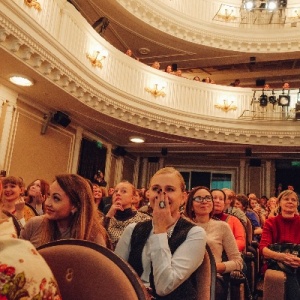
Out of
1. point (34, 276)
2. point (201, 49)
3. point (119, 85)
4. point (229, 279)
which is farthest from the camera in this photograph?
point (201, 49)

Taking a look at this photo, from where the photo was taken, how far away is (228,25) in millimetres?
12078

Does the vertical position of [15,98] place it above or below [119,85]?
below

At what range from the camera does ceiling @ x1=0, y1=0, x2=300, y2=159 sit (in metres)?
8.52

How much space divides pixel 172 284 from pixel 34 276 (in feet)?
3.10

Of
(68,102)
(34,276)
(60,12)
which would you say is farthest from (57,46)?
(34,276)

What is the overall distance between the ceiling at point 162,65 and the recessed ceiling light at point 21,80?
1.42 feet

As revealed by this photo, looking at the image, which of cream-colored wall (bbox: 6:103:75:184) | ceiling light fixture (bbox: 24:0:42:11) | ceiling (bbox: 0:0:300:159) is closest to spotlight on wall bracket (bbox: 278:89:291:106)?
ceiling (bbox: 0:0:300:159)

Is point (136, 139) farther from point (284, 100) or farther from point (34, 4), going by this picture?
point (34, 4)

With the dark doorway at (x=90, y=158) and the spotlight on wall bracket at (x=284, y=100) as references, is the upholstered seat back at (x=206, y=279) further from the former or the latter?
the spotlight on wall bracket at (x=284, y=100)


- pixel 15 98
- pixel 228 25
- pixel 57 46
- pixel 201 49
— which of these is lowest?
pixel 15 98

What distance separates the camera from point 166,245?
171 centimetres

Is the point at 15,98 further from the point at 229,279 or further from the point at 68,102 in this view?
the point at 229,279

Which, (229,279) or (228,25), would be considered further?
(228,25)

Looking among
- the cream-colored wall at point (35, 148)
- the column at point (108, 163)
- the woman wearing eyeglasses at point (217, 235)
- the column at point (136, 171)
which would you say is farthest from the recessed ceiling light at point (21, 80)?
the column at point (136, 171)
